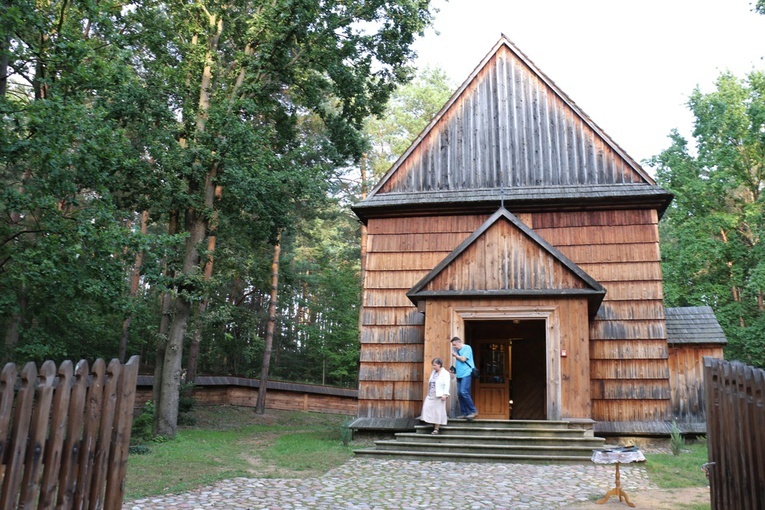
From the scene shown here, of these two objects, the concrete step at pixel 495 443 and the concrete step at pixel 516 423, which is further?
the concrete step at pixel 516 423

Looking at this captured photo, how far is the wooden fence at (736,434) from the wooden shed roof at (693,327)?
374 inches

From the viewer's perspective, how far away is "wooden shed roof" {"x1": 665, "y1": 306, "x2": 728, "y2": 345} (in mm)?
13789

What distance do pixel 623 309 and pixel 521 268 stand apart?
2.75 m

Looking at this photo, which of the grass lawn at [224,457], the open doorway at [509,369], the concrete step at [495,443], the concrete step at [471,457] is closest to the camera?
the grass lawn at [224,457]

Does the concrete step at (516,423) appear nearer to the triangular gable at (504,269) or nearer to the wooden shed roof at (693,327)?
the triangular gable at (504,269)

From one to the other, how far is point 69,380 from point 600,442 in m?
8.97

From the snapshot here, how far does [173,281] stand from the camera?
44.4 feet

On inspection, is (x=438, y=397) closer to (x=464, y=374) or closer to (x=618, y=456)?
(x=464, y=374)

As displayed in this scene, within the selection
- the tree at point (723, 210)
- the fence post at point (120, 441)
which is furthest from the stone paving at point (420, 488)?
the tree at point (723, 210)

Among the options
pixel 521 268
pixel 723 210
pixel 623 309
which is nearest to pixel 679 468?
pixel 623 309

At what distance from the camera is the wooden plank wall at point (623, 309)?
1265cm

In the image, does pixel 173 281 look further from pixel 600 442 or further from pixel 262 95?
pixel 600 442

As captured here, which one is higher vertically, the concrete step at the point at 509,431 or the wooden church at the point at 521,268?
the wooden church at the point at 521,268

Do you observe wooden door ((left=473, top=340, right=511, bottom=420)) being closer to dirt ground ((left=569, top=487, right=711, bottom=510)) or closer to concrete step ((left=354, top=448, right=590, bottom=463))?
concrete step ((left=354, top=448, right=590, bottom=463))
